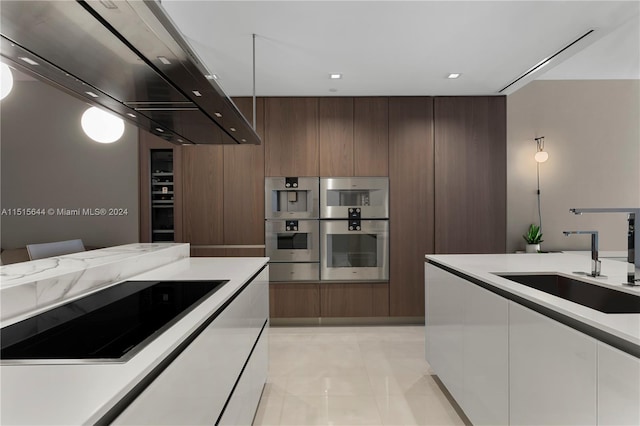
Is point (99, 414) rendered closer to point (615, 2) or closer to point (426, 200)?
point (615, 2)

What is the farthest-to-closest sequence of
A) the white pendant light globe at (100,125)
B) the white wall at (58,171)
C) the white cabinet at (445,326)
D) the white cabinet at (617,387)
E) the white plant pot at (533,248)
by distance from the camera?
1. the white plant pot at (533,248)
2. the white wall at (58,171)
3. the white pendant light globe at (100,125)
4. the white cabinet at (445,326)
5. the white cabinet at (617,387)

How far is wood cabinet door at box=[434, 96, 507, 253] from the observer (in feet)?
12.6

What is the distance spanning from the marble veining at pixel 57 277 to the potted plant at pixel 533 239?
170 inches

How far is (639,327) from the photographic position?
0.91 m

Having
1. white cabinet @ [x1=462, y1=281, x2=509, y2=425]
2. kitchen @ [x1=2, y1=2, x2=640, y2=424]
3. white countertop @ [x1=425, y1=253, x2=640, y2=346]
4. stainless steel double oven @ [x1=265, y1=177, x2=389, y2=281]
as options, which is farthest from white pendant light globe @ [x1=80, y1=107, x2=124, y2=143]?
white cabinet @ [x1=462, y1=281, x2=509, y2=425]

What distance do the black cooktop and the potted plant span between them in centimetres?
419

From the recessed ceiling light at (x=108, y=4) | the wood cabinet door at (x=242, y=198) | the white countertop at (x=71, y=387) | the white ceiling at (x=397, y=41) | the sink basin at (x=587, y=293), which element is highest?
the white ceiling at (x=397, y=41)

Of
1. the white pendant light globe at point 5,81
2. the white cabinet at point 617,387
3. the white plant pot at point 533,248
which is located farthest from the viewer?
the white plant pot at point 533,248

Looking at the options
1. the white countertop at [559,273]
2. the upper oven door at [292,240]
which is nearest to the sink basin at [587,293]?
the white countertop at [559,273]

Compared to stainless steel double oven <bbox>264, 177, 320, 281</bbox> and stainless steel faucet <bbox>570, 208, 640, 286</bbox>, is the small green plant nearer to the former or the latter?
stainless steel double oven <bbox>264, 177, 320, 281</bbox>

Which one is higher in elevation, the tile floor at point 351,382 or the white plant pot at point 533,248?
the white plant pot at point 533,248

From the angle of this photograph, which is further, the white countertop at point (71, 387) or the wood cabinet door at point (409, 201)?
Result: the wood cabinet door at point (409, 201)

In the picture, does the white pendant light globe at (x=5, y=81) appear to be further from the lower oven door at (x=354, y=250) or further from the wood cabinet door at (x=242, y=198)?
the lower oven door at (x=354, y=250)

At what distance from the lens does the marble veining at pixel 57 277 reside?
108cm
